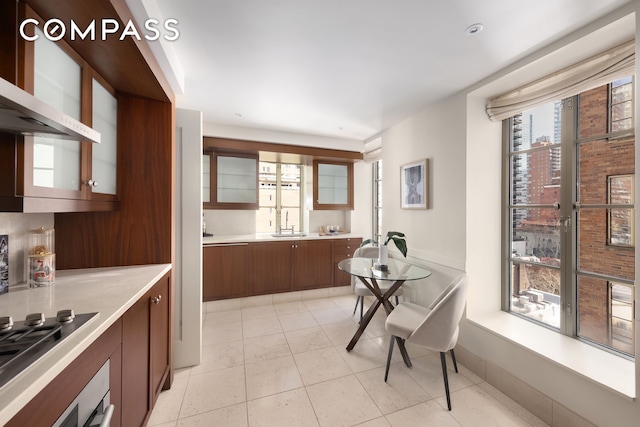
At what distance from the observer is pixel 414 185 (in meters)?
2.85

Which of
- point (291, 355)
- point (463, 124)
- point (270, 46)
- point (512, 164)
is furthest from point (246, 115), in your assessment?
point (512, 164)

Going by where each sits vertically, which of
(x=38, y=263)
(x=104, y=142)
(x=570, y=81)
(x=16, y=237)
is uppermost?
(x=570, y=81)

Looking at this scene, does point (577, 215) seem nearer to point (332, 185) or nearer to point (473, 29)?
point (473, 29)

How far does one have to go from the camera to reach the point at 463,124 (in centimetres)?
226

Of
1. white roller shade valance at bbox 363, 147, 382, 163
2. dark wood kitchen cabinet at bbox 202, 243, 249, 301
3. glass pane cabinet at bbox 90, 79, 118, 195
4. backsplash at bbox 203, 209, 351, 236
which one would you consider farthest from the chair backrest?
backsplash at bbox 203, 209, 351, 236

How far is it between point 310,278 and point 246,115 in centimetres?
243

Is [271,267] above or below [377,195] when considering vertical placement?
below

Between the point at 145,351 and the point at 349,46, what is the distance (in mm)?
2321

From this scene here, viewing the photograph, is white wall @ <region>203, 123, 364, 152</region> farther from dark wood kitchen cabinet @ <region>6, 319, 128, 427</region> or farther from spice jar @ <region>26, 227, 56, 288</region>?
dark wood kitchen cabinet @ <region>6, 319, 128, 427</region>

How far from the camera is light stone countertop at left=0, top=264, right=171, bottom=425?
1.90 ft

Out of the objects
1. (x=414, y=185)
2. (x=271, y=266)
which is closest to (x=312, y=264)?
(x=271, y=266)

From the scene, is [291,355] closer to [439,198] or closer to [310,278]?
[310,278]

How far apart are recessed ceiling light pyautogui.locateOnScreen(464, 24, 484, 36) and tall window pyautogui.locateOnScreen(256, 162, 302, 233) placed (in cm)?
323

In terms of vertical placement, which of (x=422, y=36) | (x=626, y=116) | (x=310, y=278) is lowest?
(x=310, y=278)
